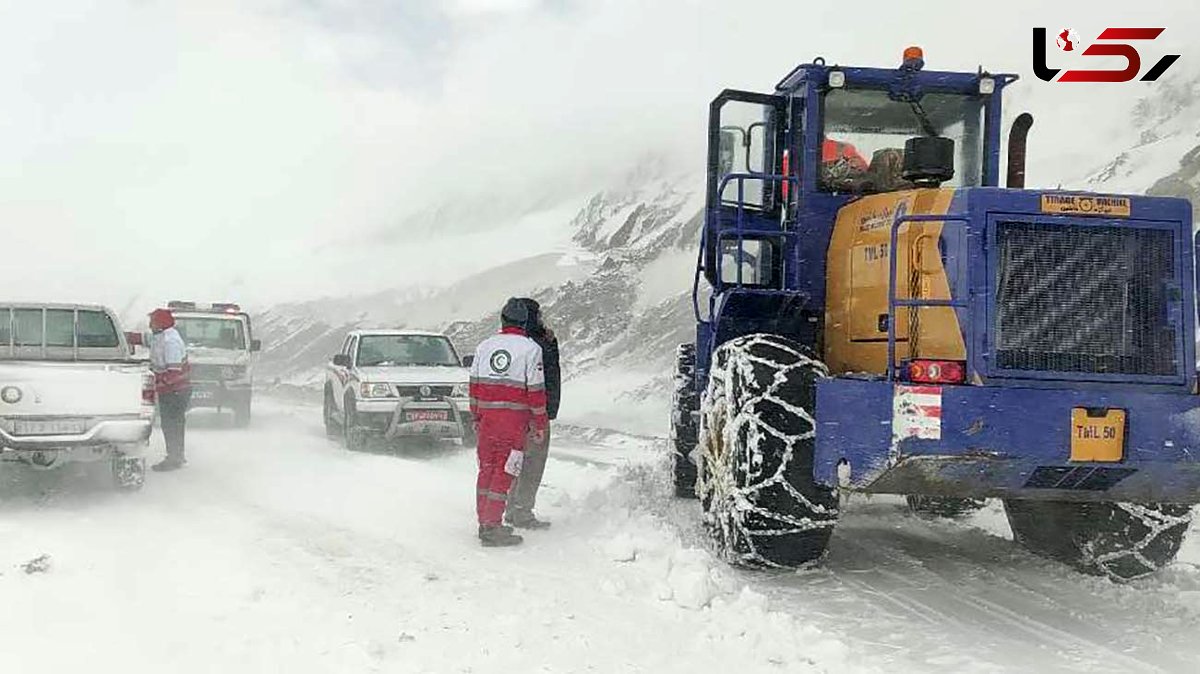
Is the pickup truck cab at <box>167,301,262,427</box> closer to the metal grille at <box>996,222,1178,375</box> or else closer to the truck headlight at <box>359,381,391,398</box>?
the truck headlight at <box>359,381,391,398</box>

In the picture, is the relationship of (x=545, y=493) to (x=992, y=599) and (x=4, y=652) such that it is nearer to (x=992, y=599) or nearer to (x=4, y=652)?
(x=992, y=599)

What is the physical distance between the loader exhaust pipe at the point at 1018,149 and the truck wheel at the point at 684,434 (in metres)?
3.05

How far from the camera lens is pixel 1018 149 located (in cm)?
670

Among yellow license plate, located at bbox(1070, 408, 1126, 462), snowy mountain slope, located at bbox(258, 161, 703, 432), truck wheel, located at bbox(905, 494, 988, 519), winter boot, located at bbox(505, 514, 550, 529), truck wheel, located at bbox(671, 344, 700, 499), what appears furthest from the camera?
snowy mountain slope, located at bbox(258, 161, 703, 432)

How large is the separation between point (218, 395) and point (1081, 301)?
613 inches

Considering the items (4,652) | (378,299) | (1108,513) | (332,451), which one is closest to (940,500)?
(1108,513)

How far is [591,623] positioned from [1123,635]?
2.66 m

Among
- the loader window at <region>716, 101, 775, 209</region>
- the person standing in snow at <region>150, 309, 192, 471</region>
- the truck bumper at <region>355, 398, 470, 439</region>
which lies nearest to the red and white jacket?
the loader window at <region>716, 101, 775, 209</region>

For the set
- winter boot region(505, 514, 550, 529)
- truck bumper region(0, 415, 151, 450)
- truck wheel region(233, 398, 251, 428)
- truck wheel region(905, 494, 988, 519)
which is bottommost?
truck wheel region(233, 398, 251, 428)

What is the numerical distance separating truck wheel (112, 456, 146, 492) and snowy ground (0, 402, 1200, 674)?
33 cm

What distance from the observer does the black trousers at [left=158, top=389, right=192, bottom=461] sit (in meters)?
11.2

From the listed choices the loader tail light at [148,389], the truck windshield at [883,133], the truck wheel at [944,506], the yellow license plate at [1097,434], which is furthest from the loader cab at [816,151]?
the loader tail light at [148,389]

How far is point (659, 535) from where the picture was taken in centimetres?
708

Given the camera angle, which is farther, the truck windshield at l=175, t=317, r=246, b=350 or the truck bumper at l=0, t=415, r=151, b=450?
the truck windshield at l=175, t=317, r=246, b=350
